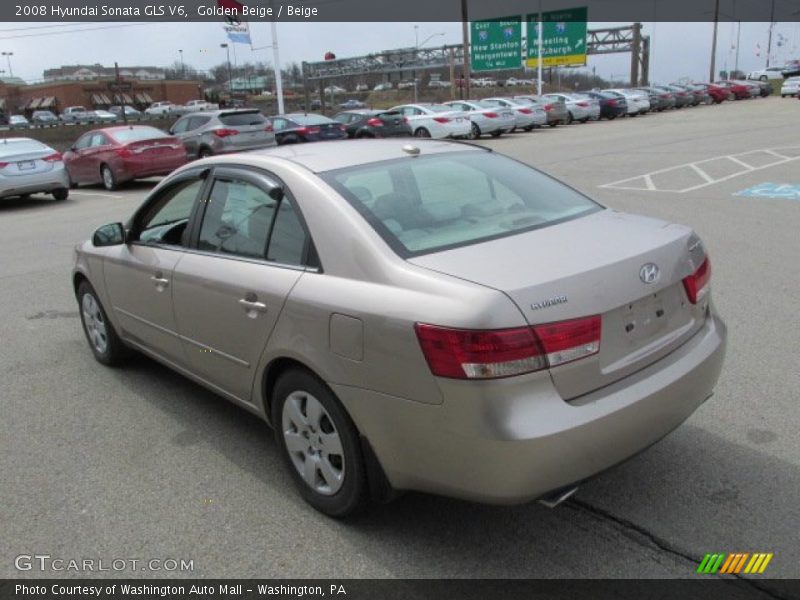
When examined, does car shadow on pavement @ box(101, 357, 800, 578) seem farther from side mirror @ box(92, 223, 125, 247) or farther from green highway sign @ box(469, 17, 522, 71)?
green highway sign @ box(469, 17, 522, 71)

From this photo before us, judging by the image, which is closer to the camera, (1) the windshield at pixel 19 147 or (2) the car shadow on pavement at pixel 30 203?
(1) the windshield at pixel 19 147

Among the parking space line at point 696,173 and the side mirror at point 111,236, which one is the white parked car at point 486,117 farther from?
the side mirror at point 111,236

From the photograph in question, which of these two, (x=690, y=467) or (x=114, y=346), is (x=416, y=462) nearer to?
(x=690, y=467)

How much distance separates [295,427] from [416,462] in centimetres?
77

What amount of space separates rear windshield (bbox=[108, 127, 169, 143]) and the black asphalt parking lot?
428 inches

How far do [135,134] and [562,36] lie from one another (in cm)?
3671

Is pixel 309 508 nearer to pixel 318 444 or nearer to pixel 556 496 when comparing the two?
pixel 318 444

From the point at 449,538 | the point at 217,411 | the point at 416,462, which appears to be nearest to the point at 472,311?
the point at 416,462

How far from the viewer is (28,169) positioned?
14.9 m

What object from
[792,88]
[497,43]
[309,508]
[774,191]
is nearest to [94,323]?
[309,508]

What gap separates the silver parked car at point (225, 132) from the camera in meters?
18.1

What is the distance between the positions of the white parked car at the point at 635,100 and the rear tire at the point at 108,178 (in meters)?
28.5

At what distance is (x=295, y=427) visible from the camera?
3.25 meters
